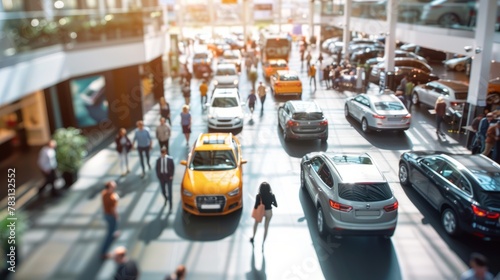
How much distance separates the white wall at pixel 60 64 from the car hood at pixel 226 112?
3604 mm

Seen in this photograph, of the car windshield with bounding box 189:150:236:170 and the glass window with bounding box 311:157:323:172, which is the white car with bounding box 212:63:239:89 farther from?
the glass window with bounding box 311:157:323:172

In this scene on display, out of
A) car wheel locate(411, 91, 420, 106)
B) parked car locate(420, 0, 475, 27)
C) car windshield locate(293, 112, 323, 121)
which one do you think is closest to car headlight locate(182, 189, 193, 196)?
car windshield locate(293, 112, 323, 121)

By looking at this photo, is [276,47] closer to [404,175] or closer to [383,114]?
[383,114]

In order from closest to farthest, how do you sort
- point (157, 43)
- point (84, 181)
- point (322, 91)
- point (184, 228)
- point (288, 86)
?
point (184, 228), point (84, 181), point (157, 43), point (288, 86), point (322, 91)

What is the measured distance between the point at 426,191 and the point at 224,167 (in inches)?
203

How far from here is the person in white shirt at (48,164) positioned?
10.8m

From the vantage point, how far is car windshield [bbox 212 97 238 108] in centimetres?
1794

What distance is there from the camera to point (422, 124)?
60.4 ft

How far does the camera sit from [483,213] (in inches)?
329

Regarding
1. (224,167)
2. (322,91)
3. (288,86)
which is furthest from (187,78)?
(224,167)

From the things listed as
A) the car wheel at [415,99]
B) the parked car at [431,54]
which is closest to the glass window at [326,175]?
the car wheel at [415,99]

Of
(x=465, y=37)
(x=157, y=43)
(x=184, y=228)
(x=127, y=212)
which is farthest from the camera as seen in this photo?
(x=157, y=43)

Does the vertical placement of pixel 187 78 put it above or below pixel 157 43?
below

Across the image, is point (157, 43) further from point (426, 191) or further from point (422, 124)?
point (426, 191)
